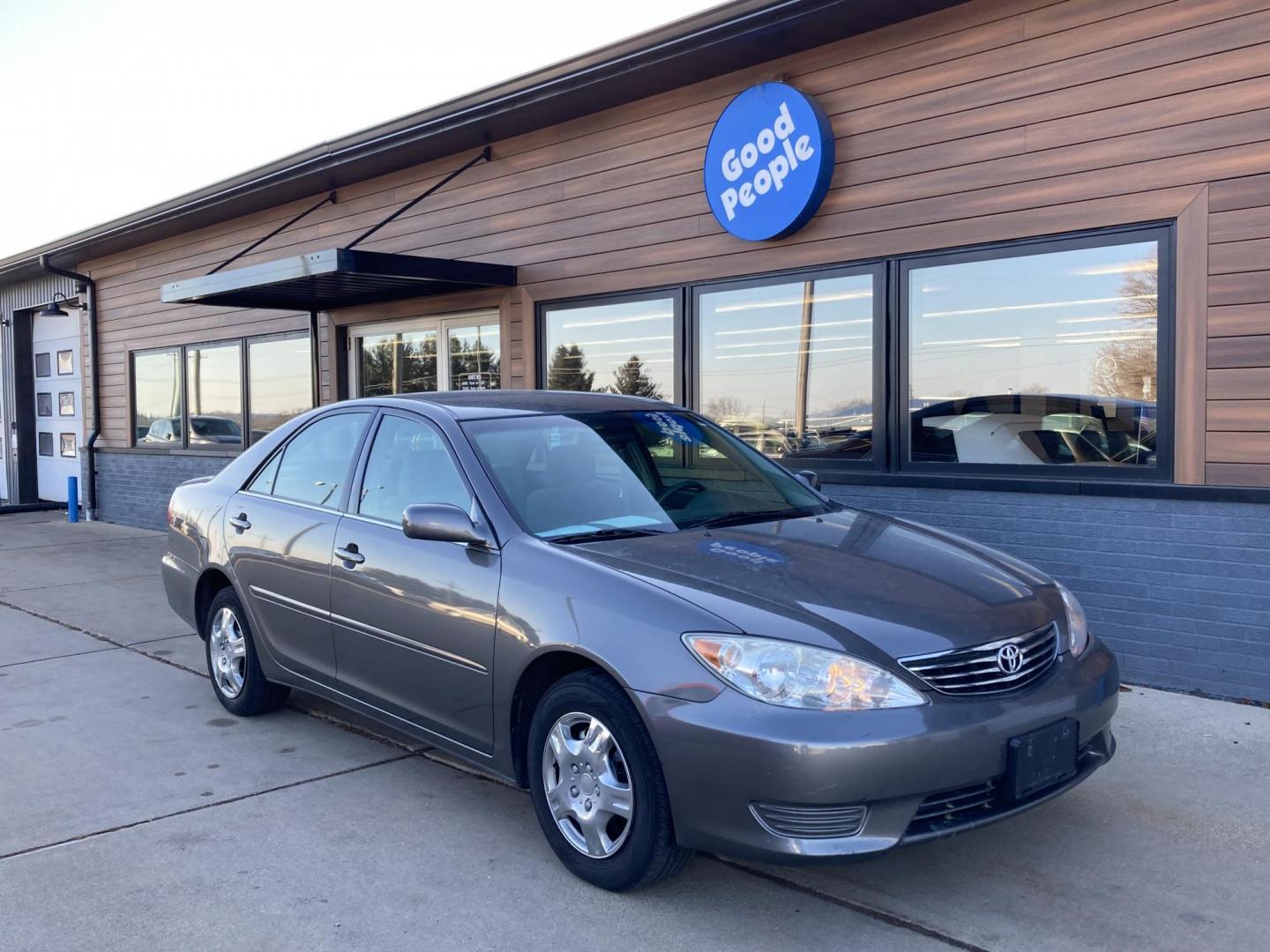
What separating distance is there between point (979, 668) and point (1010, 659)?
0.14m

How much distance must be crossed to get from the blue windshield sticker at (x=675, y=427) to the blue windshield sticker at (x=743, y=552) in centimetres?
97

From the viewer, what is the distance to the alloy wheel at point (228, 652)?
17.8 feet

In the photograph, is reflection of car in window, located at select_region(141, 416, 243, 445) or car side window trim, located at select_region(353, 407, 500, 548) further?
reflection of car in window, located at select_region(141, 416, 243, 445)

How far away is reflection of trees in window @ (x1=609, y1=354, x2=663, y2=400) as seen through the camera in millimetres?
8742

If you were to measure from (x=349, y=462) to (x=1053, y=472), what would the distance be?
389 cm

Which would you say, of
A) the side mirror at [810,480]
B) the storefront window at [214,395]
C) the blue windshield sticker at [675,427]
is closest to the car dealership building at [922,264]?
the side mirror at [810,480]

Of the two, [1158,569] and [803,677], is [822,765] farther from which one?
[1158,569]

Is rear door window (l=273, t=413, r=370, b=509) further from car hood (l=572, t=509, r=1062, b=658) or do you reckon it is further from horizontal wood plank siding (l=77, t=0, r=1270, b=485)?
horizontal wood plank siding (l=77, t=0, r=1270, b=485)

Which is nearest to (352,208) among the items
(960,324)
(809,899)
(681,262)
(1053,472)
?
(681,262)

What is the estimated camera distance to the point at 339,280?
9477 millimetres

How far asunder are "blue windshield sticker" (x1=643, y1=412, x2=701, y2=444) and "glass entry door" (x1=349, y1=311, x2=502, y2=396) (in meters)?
5.27

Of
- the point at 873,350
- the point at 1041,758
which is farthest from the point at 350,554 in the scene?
the point at 873,350

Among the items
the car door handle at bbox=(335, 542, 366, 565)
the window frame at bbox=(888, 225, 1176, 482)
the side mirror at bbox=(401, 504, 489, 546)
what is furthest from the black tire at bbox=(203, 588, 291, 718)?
the window frame at bbox=(888, 225, 1176, 482)

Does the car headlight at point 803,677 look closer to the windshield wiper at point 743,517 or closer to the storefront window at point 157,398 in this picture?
the windshield wiper at point 743,517
